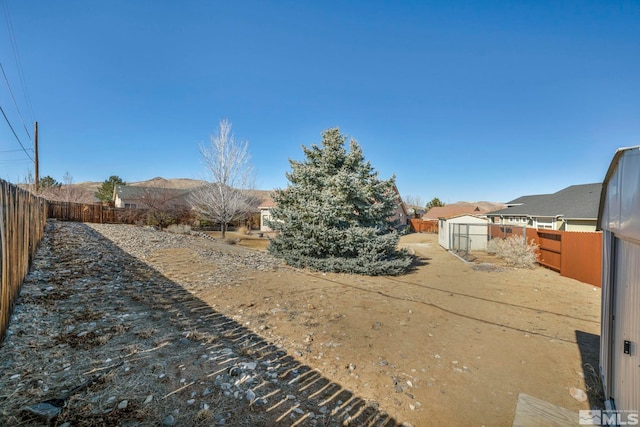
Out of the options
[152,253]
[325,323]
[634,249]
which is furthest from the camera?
[152,253]

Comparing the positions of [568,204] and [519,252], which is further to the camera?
[568,204]

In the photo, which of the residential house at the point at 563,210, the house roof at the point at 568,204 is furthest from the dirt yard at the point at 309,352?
the house roof at the point at 568,204

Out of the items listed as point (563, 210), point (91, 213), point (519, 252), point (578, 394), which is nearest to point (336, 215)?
point (578, 394)

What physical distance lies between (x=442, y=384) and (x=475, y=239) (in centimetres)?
1413

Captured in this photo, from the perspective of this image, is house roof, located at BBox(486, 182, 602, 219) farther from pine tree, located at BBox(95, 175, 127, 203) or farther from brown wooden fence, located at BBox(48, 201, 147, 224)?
pine tree, located at BBox(95, 175, 127, 203)

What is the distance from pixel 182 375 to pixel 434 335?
349 cm

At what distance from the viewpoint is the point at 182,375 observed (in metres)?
2.82

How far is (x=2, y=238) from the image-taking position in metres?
3.16

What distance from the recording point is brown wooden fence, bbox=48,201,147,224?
1991cm

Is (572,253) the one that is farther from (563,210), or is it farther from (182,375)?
(563,210)

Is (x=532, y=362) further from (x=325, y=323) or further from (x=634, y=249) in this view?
(x=325, y=323)

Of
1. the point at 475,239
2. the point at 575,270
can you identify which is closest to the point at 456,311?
the point at 575,270

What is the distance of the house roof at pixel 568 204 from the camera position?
15859 millimetres

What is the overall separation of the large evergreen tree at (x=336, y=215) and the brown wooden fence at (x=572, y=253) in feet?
15.6
